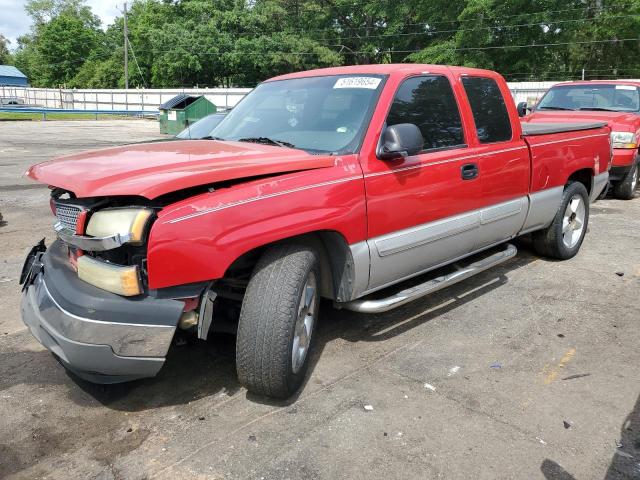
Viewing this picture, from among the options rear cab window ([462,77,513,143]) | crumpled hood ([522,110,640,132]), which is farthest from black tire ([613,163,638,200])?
rear cab window ([462,77,513,143])

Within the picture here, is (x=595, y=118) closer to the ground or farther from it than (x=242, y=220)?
farther from it

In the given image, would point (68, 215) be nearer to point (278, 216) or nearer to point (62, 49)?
point (278, 216)

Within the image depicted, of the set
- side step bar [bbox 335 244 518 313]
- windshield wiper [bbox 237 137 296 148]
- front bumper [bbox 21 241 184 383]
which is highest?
windshield wiper [bbox 237 137 296 148]

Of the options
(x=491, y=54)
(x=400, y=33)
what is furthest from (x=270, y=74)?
(x=491, y=54)

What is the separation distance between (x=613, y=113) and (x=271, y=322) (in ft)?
28.7

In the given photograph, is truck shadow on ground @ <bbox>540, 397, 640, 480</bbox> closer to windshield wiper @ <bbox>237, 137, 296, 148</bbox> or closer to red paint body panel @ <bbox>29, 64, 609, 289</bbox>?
red paint body panel @ <bbox>29, 64, 609, 289</bbox>

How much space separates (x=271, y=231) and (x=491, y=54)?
39.6m

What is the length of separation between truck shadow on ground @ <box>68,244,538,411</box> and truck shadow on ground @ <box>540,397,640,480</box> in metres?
1.39

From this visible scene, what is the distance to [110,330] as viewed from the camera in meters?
2.59

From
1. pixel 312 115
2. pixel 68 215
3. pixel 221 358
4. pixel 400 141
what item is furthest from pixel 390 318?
pixel 68 215

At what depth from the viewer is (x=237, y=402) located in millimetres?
3172

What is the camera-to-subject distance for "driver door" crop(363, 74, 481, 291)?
354cm

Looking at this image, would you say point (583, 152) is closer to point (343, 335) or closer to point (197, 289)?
point (343, 335)

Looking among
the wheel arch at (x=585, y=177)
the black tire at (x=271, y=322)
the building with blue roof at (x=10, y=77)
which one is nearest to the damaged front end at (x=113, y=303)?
the black tire at (x=271, y=322)
